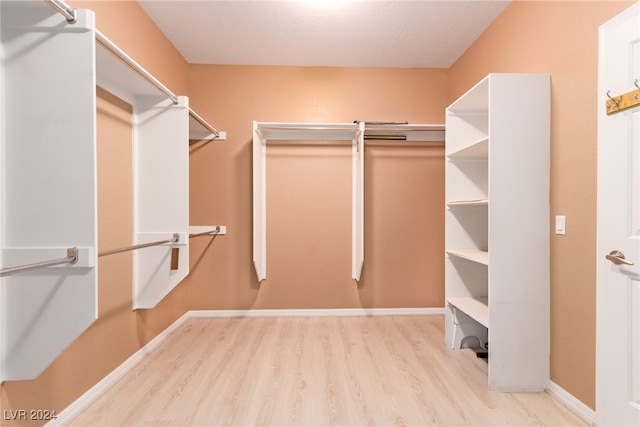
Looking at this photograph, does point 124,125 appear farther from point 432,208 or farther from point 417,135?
point 432,208

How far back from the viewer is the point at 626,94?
141cm

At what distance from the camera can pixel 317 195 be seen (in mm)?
3314

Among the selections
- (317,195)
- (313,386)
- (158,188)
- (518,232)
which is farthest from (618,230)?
(158,188)

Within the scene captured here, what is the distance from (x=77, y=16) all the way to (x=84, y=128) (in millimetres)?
448

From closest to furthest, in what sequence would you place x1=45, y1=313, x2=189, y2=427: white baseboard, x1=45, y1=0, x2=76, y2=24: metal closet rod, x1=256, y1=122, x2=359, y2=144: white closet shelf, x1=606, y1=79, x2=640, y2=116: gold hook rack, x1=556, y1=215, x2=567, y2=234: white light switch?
1. x1=45, y1=0, x2=76, y2=24: metal closet rod
2. x1=606, y1=79, x2=640, y2=116: gold hook rack
3. x1=45, y1=313, x2=189, y2=427: white baseboard
4. x1=556, y1=215, x2=567, y2=234: white light switch
5. x1=256, y1=122, x2=359, y2=144: white closet shelf

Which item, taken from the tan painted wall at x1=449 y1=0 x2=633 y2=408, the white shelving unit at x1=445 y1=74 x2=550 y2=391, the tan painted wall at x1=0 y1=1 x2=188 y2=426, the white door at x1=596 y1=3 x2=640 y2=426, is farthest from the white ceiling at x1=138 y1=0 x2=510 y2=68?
the white door at x1=596 y1=3 x2=640 y2=426

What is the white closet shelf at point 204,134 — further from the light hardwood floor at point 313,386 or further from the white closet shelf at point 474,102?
the white closet shelf at point 474,102

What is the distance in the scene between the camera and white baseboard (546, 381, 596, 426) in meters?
1.63

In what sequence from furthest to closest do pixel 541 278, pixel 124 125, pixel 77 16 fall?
pixel 124 125
pixel 541 278
pixel 77 16

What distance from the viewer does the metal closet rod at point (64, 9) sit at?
115 cm

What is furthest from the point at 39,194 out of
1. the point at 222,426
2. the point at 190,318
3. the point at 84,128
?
the point at 190,318

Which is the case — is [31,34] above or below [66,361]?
above

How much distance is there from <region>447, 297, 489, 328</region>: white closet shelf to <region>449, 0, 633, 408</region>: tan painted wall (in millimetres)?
394

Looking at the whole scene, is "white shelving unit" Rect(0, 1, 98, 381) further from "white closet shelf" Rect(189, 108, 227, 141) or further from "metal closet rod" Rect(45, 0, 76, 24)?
"white closet shelf" Rect(189, 108, 227, 141)
